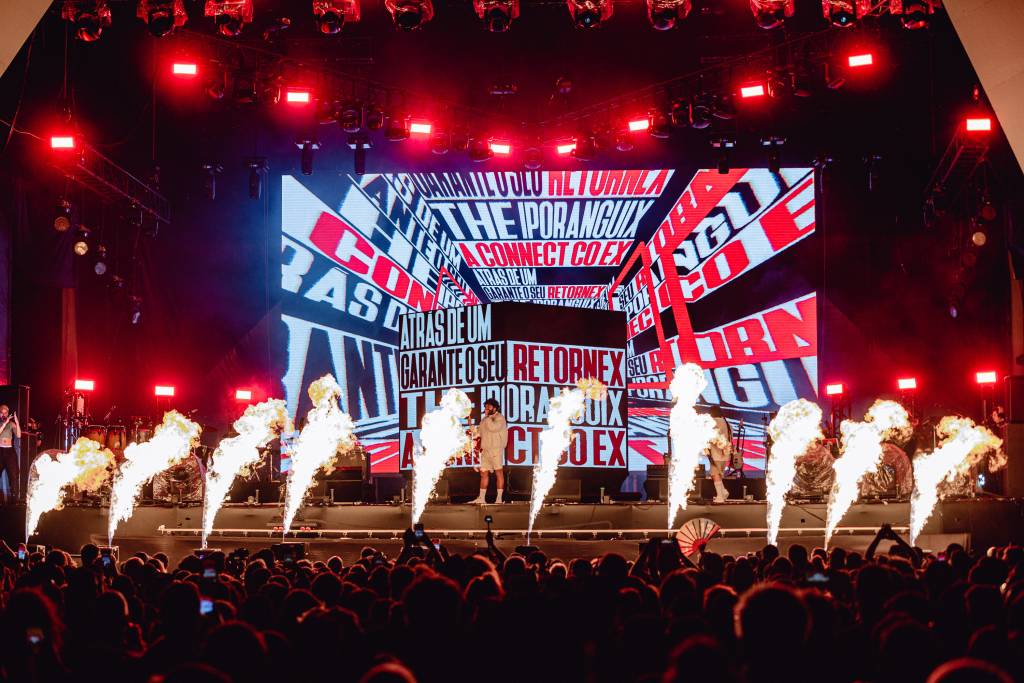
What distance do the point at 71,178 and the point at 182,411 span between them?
18.8ft

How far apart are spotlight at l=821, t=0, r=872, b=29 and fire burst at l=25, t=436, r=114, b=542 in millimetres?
13132

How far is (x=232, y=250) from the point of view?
2261 cm

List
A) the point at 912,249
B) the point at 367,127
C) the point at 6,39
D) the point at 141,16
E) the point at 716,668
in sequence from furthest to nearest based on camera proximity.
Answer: the point at 912,249 < the point at 367,127 < the point at 141,16 < the point at 6,39 < the point at 716,668

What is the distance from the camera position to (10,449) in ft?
61.7

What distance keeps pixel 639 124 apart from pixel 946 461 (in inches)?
307

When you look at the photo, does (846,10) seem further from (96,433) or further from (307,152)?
(96,433)

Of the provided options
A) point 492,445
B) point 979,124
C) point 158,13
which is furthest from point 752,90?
point 158,13

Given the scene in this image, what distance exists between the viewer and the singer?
18.2 meters

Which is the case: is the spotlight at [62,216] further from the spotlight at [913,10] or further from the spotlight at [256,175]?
the spotlight at [913,10]

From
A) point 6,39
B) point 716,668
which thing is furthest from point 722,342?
point 716,668

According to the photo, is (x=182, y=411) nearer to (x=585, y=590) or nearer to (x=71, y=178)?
(x=71, y=178)

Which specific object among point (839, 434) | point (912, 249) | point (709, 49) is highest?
point (709, 49)

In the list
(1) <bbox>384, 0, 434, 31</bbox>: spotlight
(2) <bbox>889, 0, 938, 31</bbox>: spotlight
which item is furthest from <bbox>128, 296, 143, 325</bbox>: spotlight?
(2) <bbox>889, 0, 938, 31</bbox>: spotlight

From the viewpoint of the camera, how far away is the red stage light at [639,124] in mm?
18594
